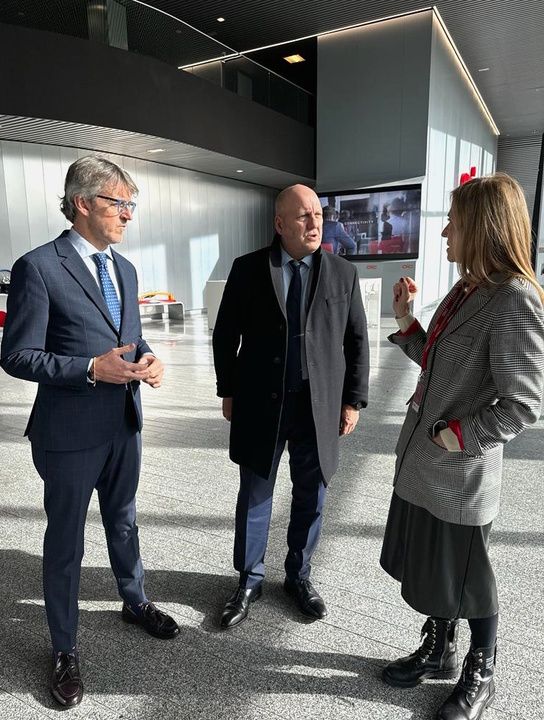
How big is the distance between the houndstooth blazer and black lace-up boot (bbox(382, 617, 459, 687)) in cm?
49

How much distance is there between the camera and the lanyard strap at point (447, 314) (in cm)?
159

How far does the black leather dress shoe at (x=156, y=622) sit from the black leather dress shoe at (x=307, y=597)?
0.52 meters

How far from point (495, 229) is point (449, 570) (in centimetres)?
100

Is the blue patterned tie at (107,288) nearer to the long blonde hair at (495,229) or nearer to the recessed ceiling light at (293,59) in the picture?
the long blonde hair at (495,229)

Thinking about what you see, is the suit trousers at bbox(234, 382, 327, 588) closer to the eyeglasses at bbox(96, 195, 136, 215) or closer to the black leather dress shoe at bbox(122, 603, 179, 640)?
the black leather dress shoe at bbox(122, 603, 179, 640)

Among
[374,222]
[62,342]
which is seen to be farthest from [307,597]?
[374,222]

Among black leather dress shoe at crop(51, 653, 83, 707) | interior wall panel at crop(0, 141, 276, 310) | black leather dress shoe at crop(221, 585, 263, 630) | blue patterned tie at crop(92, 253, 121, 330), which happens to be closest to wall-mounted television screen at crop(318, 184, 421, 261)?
interior wall panel at crop(0, 141, 276, 310)

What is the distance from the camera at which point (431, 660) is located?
1815 mm

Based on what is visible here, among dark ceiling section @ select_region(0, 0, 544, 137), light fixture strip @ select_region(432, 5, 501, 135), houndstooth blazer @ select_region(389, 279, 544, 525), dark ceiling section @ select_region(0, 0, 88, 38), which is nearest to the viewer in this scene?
houndstooth blazer @ select_region(389, 279, 544, 525)

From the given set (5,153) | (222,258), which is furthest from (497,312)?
(222,258)

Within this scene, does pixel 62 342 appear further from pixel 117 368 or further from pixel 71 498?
pixel 71 498

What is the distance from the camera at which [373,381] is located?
6.55 metres

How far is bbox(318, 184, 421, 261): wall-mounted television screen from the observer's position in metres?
13.0

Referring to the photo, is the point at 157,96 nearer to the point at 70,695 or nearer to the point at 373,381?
the point at 373,381
